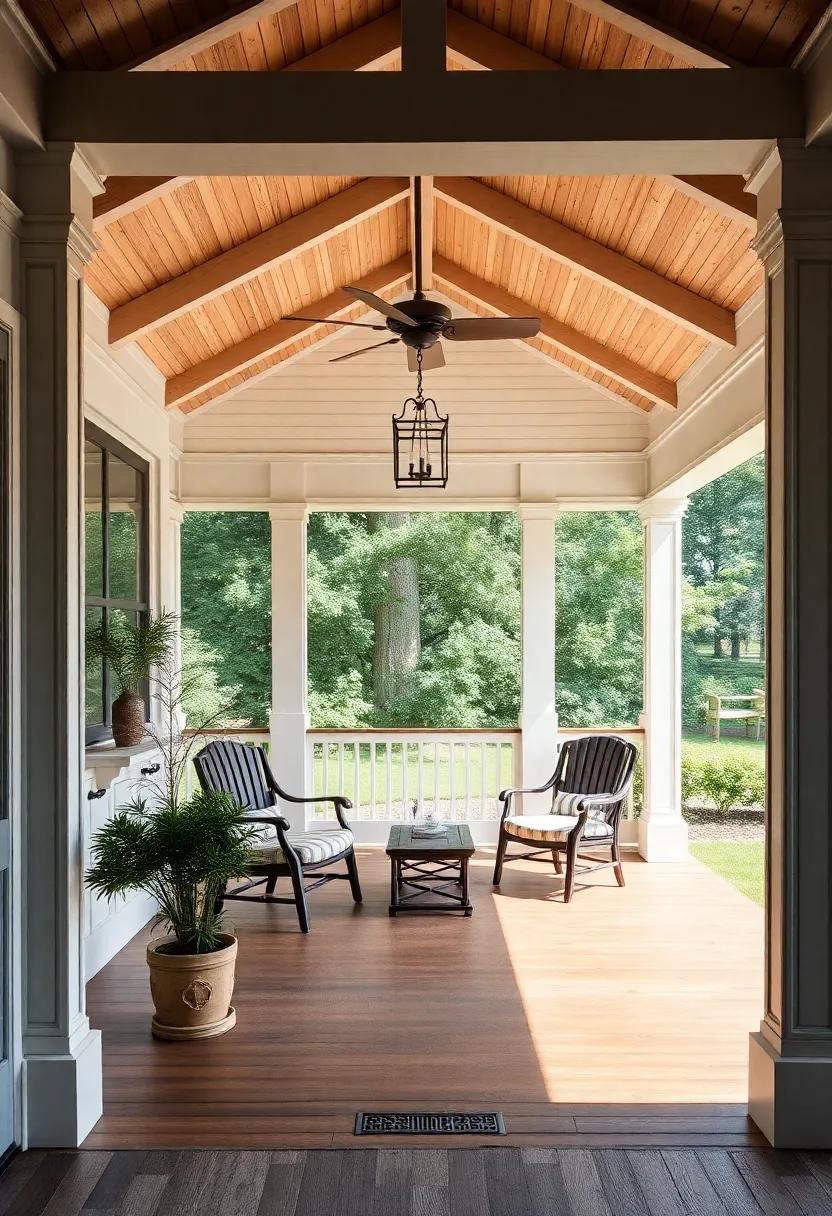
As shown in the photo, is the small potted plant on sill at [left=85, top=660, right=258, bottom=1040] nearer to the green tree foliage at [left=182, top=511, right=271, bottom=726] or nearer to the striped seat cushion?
the striped seat cushion

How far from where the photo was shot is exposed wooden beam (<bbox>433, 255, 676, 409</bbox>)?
6.77 meters

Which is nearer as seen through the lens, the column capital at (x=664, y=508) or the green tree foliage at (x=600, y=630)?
the column capital at (x=664, y=508)

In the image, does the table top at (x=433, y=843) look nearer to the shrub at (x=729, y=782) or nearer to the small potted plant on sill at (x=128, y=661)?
the small potted plant on sill at (x=128, y=661)

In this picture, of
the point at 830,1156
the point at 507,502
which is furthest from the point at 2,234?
the point at 507,502

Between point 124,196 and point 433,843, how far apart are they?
12.6ft

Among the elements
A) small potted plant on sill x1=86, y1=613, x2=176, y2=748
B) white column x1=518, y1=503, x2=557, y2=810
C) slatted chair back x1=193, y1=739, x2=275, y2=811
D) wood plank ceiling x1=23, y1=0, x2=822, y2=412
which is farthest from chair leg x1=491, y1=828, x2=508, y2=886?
wood plank ceiling x1=23, y1=0, x2=822, y2=412

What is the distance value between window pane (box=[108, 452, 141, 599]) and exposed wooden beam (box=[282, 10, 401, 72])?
2.31 meters

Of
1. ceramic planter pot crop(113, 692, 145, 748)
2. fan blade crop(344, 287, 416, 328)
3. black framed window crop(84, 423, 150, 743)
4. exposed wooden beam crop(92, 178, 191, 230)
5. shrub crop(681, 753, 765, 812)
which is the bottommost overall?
shrub crop(681, 753, 765, 812)

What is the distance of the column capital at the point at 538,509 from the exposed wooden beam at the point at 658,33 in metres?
4.59

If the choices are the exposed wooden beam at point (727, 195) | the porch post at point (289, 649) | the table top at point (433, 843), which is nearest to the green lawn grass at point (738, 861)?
the table top at point (433, 843)

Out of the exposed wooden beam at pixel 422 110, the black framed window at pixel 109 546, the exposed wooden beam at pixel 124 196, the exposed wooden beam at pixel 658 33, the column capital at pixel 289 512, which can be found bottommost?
the black framed window at pixel 109 546

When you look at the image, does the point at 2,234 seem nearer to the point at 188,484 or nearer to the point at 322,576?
the point at 188,484

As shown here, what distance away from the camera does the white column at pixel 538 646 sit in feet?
25.3

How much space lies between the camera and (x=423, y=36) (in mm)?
3166
